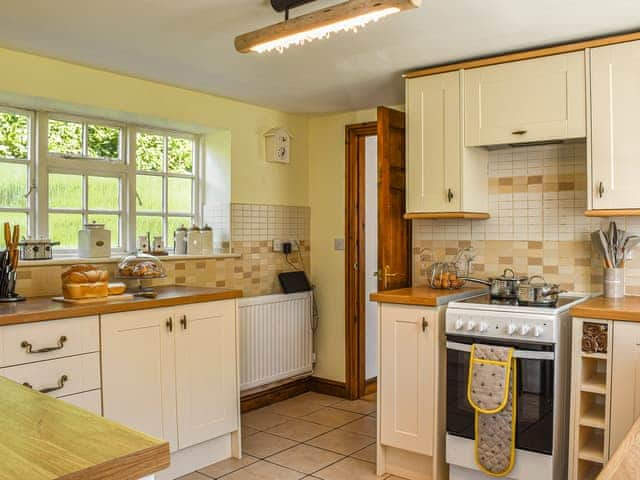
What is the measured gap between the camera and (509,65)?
3.17 meters

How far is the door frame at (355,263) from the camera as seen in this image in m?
4.62

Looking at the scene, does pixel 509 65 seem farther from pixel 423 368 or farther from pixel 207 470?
pixel 207 470

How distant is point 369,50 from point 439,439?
2.05 m

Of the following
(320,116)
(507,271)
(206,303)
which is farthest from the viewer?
(320,116)

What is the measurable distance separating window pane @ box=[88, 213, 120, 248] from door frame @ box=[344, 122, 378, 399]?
1744 mm

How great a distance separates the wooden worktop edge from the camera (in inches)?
35.3

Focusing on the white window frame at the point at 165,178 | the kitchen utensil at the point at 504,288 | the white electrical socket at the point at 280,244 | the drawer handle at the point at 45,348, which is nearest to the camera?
the drawer handle at the point at 45,348

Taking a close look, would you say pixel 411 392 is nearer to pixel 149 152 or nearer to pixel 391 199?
pixel 391 199

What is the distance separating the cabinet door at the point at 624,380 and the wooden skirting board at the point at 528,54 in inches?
54.6

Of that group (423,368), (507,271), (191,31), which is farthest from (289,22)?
(507,271)

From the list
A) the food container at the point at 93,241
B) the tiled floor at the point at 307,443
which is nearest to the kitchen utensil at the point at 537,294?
the tiled floor at the point at 307,443

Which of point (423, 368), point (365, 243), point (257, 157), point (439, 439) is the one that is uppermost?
point (257, 157)

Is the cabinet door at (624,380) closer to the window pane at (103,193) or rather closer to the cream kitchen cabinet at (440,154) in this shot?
the cream kitchen cabinet at (440,154)

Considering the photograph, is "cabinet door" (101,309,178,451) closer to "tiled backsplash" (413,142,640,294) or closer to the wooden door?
the wooden door
